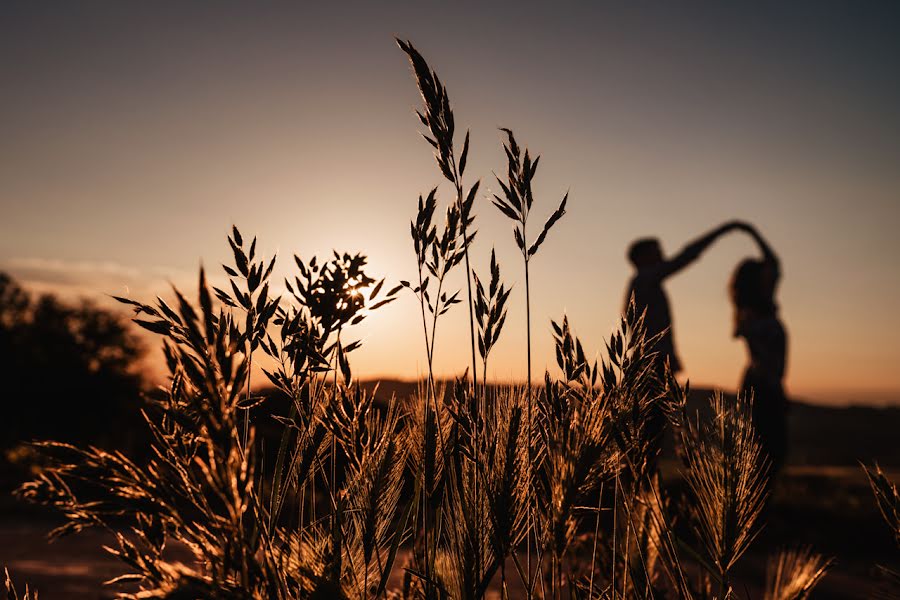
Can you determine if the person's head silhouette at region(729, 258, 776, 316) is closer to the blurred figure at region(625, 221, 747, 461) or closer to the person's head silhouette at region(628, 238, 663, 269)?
the blurred figure at region(625, 221, 747, 461)

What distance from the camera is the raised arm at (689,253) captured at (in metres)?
6.17

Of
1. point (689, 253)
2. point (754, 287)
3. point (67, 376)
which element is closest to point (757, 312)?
point (754, 287)

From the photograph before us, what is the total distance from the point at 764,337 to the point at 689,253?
1.02m

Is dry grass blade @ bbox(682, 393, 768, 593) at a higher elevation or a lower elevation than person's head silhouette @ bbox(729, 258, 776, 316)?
lower

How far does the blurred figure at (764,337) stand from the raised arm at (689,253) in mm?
384

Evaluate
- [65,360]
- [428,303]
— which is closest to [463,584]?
[428,303]

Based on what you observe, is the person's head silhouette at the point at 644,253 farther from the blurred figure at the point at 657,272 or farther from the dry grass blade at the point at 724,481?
the dry grass blade at the point at 724,481

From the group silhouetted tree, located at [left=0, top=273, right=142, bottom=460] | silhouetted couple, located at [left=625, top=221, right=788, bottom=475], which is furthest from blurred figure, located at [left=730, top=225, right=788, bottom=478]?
silhouetted tree, located at [left=0, top=273, right=142, bottom=460]

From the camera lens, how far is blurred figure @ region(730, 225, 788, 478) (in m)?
6.15

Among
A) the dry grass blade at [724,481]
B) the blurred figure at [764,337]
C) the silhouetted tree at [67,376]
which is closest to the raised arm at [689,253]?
the blurred figure at [764,337]

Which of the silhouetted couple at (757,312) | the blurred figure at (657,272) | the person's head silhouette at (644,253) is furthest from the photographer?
the person's head silhouette at (644,253)

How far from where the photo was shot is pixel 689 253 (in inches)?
250

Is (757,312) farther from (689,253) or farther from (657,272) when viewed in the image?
(657,272)

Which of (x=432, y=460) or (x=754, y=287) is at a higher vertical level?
(x=754, y=287)
